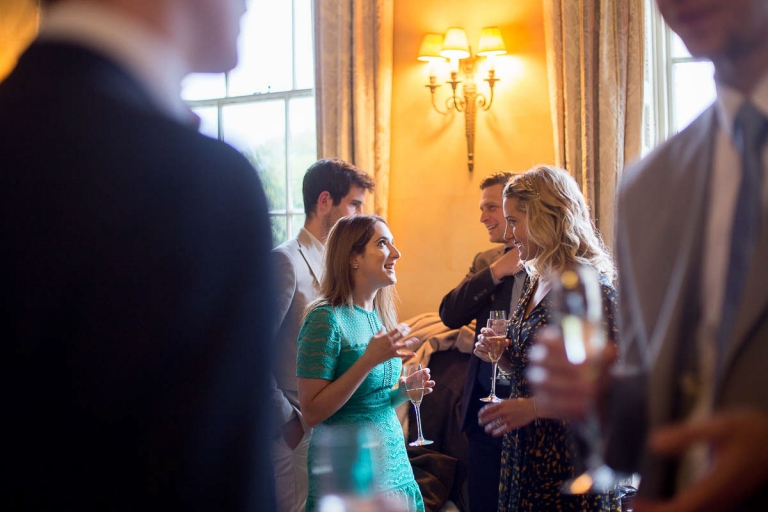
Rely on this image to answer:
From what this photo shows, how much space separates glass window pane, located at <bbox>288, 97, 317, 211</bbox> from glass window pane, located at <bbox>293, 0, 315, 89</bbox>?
15 cm

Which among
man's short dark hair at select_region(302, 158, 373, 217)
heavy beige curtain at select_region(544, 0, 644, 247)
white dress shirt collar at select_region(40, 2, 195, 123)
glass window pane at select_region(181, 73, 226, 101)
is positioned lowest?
white dress shirt collar at select_region(40, 2, 195, 123)

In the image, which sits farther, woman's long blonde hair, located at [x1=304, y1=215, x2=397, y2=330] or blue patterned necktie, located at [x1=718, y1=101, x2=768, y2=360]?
woman's long blonde hair, located at [x1=304, y1=215, x2=397, y2=330]

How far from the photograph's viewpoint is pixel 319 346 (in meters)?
2.29

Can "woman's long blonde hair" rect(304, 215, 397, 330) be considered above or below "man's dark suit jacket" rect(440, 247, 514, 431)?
above

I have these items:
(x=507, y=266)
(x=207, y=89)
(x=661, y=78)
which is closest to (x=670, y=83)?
(x=661, y=78)

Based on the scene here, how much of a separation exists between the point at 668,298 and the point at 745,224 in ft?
0.27

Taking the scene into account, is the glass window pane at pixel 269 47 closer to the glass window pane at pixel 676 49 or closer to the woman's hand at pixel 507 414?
the glass window pane at pixel 676 49

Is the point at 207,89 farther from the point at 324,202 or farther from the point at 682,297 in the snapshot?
the point at 682,297

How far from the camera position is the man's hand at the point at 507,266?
3013 millimetres

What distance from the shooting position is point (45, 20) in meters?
0.66

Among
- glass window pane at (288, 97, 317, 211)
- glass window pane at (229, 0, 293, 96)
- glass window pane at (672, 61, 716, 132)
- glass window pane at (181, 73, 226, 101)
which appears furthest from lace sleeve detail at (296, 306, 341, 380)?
glass window pane at (181, 73, 226, 101)

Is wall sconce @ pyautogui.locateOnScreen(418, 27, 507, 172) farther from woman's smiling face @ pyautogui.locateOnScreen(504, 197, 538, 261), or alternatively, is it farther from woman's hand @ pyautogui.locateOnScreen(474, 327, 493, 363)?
woman's hand @ pyautogui.locateOnScreen(474, 327, 493, 363)

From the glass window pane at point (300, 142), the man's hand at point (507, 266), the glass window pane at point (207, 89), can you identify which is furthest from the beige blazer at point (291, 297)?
the glass window pane at point (207, 89)

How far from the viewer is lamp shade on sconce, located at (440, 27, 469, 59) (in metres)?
4.25
